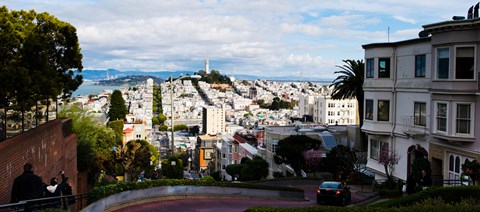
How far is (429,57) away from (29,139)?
1719 centimetres

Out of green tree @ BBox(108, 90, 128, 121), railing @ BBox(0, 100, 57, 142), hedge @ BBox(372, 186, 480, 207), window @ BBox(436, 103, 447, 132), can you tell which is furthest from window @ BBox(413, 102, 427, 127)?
green tree @ BBox(108, 90, 128, 121)

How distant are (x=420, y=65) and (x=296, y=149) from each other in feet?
58.2

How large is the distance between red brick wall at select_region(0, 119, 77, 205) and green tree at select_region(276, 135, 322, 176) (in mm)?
20985

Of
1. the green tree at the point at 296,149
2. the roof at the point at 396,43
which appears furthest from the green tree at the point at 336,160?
the roof at the point at 396,43

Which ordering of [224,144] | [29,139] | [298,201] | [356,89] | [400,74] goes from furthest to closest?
[224,144], [356,89], [400,74], [298,201], [29,139]

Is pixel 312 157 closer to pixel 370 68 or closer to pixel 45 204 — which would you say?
pixel 370 68

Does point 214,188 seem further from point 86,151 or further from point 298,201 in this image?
point 86,151

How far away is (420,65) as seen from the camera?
81.5ft

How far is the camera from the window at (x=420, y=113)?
80.0 ft

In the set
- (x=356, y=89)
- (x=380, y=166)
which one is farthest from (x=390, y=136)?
→ (x=356, y=89)

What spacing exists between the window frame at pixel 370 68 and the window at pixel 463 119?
7339 mm

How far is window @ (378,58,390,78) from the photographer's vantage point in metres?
27.3

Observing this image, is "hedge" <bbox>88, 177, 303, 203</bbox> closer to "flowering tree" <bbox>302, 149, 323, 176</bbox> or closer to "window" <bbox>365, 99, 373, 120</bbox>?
"window" <bbox>365, 99, 373, 120</bbox>

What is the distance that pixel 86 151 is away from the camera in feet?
96.9
